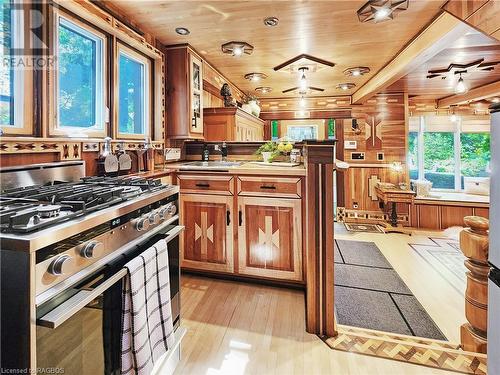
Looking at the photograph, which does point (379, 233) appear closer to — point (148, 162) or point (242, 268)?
point (242, 268)

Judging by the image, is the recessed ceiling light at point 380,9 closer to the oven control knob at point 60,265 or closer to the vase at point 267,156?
the vase at point 267,156

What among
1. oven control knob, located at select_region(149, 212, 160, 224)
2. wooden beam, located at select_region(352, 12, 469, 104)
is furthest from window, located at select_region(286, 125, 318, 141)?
oven control knob, located at select_region(149, 212, 160, 224)

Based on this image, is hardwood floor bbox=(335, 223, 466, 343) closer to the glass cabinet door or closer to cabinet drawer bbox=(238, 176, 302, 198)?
cabinet drawer bbox=(238, 176, 302, 198)

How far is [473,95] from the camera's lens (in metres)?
4.71

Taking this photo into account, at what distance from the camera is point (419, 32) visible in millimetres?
2629

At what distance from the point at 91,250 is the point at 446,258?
12.8 ft

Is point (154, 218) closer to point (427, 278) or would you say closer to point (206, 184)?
point (206, 184)

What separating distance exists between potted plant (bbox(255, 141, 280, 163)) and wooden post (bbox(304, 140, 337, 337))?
41.8 inches

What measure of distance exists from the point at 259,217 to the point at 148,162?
3.67 ft

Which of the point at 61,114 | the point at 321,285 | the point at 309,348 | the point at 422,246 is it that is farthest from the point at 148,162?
the point at 422,246

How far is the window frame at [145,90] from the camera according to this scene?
2.22 meters

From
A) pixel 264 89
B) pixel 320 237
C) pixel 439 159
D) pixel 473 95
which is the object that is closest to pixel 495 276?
pixel 320 237

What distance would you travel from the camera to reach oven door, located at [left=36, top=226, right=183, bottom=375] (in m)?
0.76

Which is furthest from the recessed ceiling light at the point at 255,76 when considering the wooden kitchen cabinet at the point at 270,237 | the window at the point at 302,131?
the wooden kitchen cabinet at the point at 270,237
